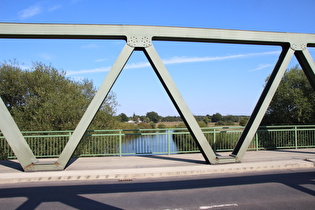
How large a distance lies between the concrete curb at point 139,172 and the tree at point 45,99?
322 inches

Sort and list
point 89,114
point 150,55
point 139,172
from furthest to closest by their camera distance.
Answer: point 150,55 < point 89,114 < point 139,172

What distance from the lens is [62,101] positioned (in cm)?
1532

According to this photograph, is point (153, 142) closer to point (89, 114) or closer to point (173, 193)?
point (89, 114)

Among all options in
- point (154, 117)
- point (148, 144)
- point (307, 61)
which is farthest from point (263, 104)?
point (154, 117)

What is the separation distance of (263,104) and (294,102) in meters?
15.2

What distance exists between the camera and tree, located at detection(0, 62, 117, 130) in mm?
14867

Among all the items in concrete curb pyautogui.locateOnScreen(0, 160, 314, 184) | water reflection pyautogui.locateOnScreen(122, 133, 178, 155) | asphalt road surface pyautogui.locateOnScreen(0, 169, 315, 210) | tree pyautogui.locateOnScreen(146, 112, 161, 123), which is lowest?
asphalt road surface pyautogui.locateOnScreen(0, 169, 315, 210)

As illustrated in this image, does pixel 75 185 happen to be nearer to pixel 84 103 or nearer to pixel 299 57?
pixel 299 57

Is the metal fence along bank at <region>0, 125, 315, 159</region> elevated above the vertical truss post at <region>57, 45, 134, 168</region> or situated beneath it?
situated beneath

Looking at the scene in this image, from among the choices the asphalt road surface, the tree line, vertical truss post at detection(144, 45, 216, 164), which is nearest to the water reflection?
vertical truss post at detection(144, 45, 216, 164)

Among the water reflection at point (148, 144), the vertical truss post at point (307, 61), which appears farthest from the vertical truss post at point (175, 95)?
the vertical truss post at point (307, 61)

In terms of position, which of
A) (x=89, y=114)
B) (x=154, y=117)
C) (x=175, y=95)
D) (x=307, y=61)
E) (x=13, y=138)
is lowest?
(x=13, y=138)

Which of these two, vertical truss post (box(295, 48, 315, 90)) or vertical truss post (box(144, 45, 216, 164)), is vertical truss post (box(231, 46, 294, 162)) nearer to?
vertical truss post (box(295, 48, 315, 90))

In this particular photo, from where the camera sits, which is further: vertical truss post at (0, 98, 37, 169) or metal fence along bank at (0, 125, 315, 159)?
metal fence along bank at (0, 125, 315, 159)
